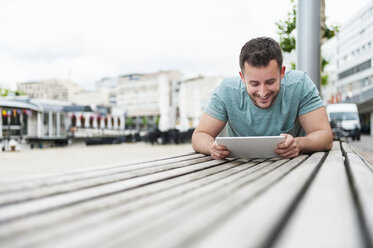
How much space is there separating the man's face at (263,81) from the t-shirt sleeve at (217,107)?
0.29m

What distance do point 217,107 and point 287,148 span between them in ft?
2.19

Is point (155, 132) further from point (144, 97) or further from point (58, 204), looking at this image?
point (144, 97)

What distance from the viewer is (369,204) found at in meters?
0.78

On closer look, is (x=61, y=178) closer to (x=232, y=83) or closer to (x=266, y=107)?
(x=266, y=107)

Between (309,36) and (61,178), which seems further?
(309,36)

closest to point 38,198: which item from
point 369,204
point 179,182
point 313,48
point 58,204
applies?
point 58,204

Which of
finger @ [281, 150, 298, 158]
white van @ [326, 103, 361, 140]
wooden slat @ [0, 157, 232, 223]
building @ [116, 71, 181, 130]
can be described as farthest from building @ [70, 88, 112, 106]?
wooden slat @ [0, 157, 232, 223]

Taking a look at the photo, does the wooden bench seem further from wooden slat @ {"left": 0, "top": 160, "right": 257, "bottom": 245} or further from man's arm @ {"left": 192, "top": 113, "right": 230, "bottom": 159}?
man's arm @ {"left": 192, "top": 113, "right": 230, "bottom": 159}

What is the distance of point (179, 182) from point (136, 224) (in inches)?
20.4

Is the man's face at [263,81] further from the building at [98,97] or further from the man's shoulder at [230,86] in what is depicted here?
the building at [98,97]

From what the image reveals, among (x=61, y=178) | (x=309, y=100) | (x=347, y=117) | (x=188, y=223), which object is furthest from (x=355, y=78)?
(x=188, y=223)

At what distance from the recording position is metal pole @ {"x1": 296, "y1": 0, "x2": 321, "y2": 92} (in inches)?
186

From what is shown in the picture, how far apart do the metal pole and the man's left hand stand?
10.1 feet

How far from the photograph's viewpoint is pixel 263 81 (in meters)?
2.09
